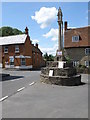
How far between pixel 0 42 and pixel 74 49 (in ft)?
59.1

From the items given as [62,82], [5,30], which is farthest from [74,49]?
[5,30]

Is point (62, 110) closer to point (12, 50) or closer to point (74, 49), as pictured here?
point (74, 49)

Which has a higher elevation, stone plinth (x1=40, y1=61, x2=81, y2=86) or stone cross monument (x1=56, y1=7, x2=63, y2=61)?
stone cross monument (x1=56, y1=7, x2=63, y2=61)

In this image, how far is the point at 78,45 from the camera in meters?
34.4

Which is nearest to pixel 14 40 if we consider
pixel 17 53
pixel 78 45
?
pixel 17 53

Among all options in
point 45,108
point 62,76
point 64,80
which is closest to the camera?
point 45,108

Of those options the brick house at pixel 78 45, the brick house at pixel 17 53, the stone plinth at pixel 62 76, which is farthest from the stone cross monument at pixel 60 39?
the brick house at pixel 17 53

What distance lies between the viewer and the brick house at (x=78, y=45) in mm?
33562

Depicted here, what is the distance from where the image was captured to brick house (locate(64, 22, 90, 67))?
33.6 m

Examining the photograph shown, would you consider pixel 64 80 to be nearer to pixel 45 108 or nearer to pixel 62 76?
pixel 62 76

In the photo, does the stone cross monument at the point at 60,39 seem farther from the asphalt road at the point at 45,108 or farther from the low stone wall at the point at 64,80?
the asphalt road at the point at 45,108

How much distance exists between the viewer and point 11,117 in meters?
5.84

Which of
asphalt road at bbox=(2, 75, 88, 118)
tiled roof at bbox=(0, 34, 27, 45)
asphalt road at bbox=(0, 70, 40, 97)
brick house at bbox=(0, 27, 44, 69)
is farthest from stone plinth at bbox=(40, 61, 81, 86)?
tiled roof at bbox=(0, 34, 27, 45)

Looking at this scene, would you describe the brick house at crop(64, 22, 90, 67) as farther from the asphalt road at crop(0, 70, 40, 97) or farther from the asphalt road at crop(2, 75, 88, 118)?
the asphalt road at crop(2, 75, 88, 118)
